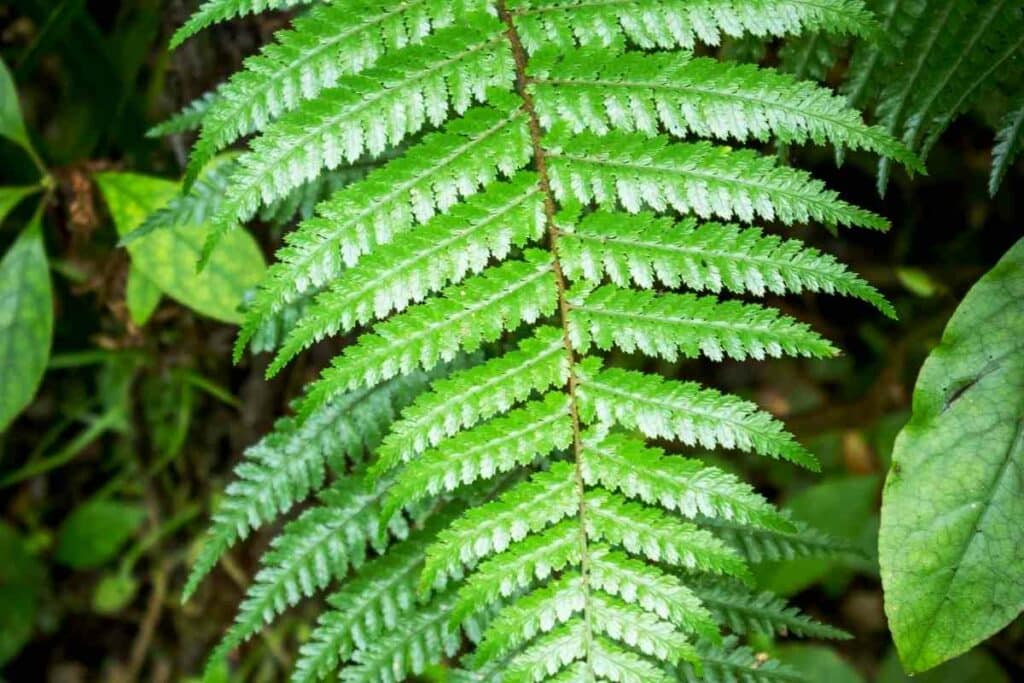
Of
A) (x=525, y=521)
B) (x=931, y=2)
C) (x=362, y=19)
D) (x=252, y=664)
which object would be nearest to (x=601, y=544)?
(x=525, y=521)

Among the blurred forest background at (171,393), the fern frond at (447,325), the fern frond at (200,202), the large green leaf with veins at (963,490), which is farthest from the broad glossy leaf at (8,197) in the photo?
the large green leaf with veins at (963,490)

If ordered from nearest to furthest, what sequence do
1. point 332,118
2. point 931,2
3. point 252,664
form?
point 332,118, point 931,2, point 252,664

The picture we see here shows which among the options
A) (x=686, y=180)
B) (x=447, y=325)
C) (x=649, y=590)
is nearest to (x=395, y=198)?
(x=447, y=325)

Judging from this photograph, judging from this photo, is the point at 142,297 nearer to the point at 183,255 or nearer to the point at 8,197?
the point at 183,255

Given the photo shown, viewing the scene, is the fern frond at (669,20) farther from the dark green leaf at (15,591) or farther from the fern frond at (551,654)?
the dark green leaf at (15,591)

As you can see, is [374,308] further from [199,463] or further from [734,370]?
[734,370]

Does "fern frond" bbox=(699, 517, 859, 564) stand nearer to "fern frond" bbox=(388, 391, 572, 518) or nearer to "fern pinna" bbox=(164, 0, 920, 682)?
"fern pinna" bbox=(164, 0, 920, 682)

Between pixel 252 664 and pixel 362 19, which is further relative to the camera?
pixel 252 664
